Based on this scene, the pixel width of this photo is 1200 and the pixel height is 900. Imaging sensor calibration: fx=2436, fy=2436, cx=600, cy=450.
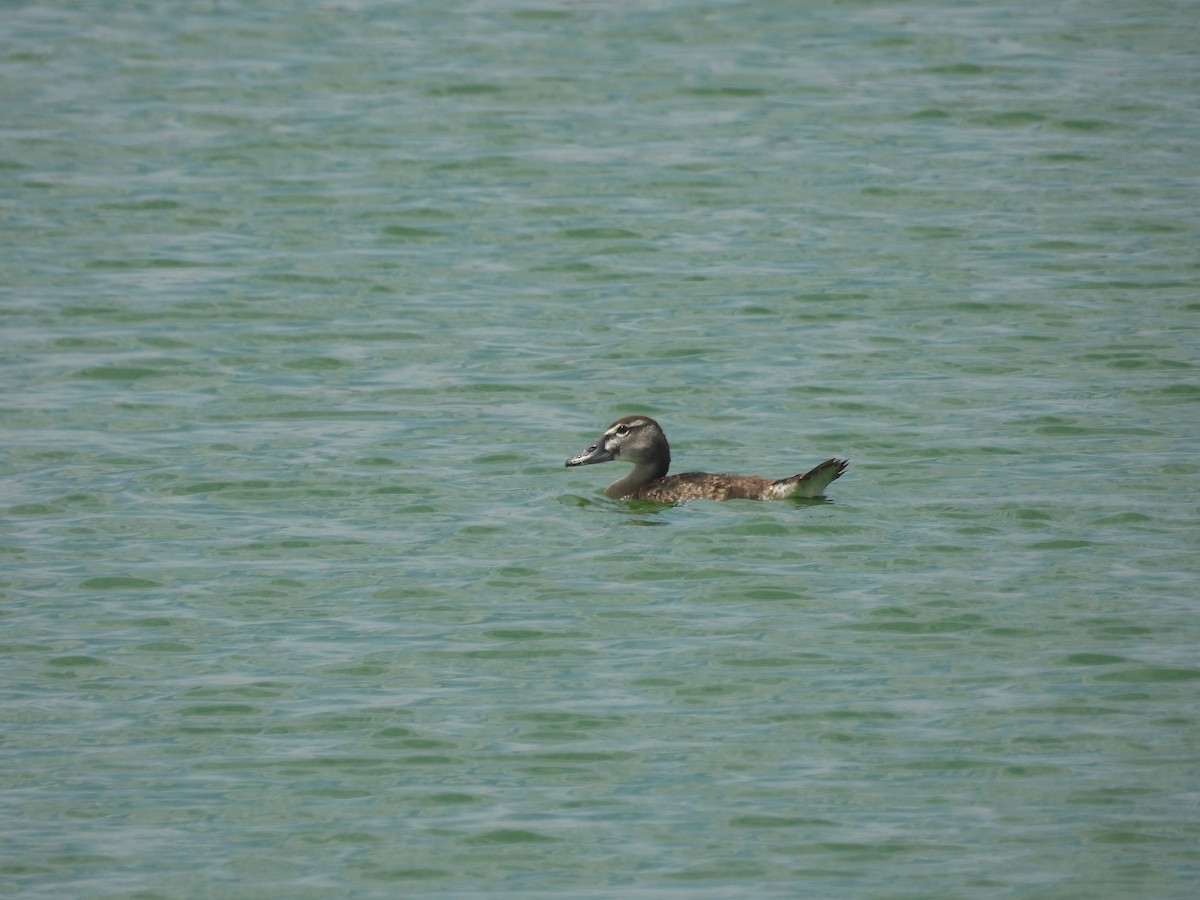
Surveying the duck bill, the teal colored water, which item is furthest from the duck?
the teal colored water

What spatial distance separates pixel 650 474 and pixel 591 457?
41 centimetres

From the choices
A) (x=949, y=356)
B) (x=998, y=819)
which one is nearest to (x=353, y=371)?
(x=949, y=356)

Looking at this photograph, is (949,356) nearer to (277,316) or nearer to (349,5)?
(277,316)

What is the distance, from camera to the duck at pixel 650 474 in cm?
1586

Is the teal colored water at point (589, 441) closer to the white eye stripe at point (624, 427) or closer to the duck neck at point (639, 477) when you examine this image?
the duck neck at point (639, 477)

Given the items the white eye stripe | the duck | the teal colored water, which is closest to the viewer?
the teal colored water

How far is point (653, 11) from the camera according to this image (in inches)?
1205

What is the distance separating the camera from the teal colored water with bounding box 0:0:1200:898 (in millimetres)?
11227

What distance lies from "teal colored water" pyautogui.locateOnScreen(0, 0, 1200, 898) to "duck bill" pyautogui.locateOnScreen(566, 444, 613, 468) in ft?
0.88

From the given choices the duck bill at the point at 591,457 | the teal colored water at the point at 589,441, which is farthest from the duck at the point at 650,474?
the teal colored water at the point at 589,441

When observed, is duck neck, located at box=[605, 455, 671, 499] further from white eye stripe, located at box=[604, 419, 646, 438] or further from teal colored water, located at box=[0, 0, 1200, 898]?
teal colored water, located at box=[0, 0, 1200, 898]

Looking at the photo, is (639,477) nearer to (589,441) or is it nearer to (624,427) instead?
(624,427)

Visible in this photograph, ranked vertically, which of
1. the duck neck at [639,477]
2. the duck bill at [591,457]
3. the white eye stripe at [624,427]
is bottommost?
the duck neck at [639,477]

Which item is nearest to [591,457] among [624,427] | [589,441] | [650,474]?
[624,427]
